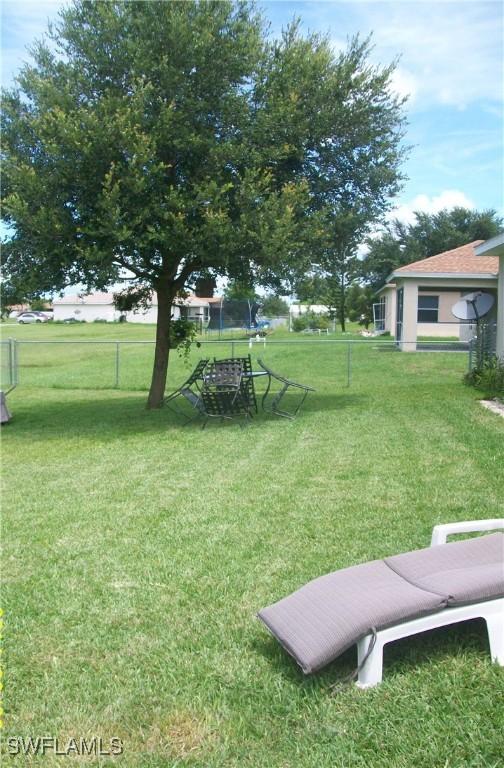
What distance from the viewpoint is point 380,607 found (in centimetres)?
300

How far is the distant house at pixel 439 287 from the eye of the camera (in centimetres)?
2358

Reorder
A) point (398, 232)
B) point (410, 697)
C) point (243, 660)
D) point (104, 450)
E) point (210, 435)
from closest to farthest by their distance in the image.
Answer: point (410, 697)
point (243, 660)
point (104, 450)
point (210, 435)
point (398, 232)

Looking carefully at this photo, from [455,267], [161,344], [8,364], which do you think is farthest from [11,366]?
[455,267]

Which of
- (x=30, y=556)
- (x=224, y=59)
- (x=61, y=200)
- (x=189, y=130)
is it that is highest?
(x=224, y=59)

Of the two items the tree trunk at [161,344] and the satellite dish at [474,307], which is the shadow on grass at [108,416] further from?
the satellite dish at [474,307]

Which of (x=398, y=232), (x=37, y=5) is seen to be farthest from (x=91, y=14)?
(x=398, y=232)

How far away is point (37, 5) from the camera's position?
33.0ft

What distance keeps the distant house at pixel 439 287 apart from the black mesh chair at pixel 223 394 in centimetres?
1212

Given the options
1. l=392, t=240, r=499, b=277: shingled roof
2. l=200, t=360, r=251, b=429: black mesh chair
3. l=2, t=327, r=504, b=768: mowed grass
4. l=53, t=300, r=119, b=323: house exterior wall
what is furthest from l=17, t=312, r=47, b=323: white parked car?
l=2, t=327, r=504, b=768: mowed grass

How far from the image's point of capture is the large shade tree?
9484 millimetres

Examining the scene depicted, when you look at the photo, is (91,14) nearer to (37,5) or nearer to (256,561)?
(37,5)

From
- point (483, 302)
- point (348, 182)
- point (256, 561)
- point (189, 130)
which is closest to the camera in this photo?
point (256, 561)

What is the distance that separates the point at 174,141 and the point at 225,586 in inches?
288

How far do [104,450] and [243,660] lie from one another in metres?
5.72
